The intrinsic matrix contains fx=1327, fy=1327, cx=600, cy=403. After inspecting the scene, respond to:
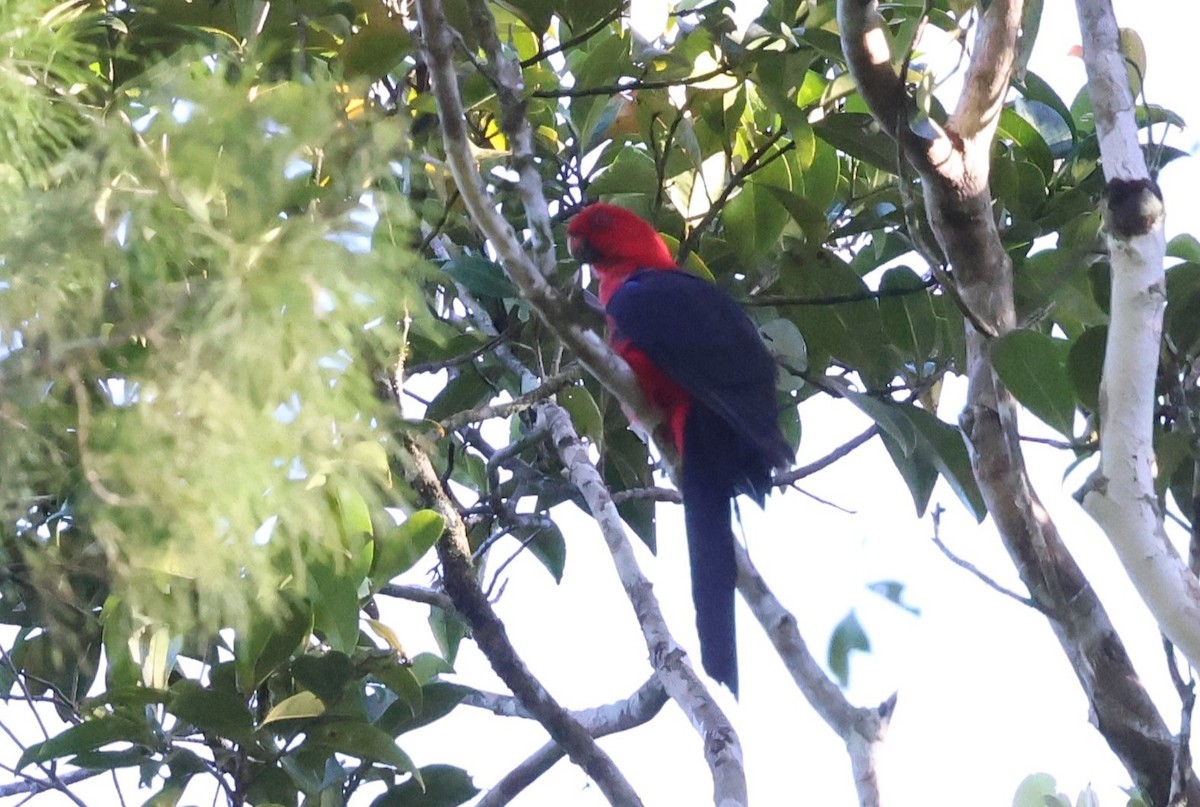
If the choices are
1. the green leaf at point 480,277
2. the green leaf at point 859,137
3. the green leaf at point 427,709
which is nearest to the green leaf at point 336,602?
the green leaf at point 427,709

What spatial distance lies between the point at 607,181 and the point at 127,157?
1980mm

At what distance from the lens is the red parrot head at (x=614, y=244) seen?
134 inches

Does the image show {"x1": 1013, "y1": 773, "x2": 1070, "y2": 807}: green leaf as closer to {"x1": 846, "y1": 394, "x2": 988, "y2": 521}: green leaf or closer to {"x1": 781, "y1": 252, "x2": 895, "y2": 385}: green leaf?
{"x1": 846, "y1": 394, "x2": 988, "y2": 521}: green leaf

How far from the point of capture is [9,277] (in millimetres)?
1160

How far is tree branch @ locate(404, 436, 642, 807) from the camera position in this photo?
266 cm

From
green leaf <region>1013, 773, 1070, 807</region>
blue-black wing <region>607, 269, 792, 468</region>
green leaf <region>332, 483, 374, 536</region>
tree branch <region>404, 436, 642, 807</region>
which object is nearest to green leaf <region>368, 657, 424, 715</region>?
tree branch <region>404, 436, 642, 807</region>

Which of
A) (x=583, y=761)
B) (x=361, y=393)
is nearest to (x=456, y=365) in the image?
(x=583, y=761)

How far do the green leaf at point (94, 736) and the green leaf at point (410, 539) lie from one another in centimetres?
50

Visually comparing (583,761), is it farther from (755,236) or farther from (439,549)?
(755,236)

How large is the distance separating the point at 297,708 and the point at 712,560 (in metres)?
1.06

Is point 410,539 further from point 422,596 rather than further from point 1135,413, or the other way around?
point 1135,413

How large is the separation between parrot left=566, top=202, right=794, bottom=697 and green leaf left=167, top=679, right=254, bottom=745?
3.50ft

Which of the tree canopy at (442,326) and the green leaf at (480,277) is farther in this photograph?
the green leaf at (480,277)

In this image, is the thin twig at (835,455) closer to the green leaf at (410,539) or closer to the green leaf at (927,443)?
the green leaf at (927,443)
